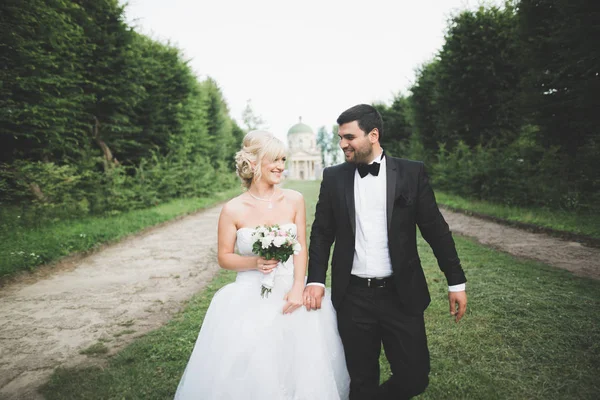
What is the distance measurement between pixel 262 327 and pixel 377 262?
1022 millimetres

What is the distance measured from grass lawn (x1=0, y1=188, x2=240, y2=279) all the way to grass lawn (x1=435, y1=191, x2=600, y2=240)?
1256 cm

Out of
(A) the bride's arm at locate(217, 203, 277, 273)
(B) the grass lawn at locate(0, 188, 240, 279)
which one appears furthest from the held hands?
(B) the grass lawn at locate(0, 188, 240, 279)

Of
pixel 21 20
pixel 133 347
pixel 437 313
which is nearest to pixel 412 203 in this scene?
pixel 437 313

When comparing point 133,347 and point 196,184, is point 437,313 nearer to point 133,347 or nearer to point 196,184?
point 133,347

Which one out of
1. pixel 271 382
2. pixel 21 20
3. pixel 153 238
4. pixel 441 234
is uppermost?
pixel 21 20

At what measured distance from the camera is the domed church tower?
97.4 meters

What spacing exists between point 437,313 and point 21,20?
473 inches

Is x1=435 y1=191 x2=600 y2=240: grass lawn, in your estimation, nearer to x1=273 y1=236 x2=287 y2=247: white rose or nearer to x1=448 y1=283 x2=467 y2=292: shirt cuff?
x1=448 y1=283 x2=467 y2=292: shirt cuff

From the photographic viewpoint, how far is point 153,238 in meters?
11.2

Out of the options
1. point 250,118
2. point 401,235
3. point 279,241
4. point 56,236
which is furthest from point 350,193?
point 250,118

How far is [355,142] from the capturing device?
260 cm

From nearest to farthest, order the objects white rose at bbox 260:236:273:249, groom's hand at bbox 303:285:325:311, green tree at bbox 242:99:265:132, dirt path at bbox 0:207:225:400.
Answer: white rose at bbox 260:236:273:249
groom's hand at bbox 303:285:325:311
dirt path at bbox 0:207:225:400
green tree at bbox 242:99:265:132

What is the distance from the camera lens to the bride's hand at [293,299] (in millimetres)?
2715

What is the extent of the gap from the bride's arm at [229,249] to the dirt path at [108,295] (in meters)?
2.41
